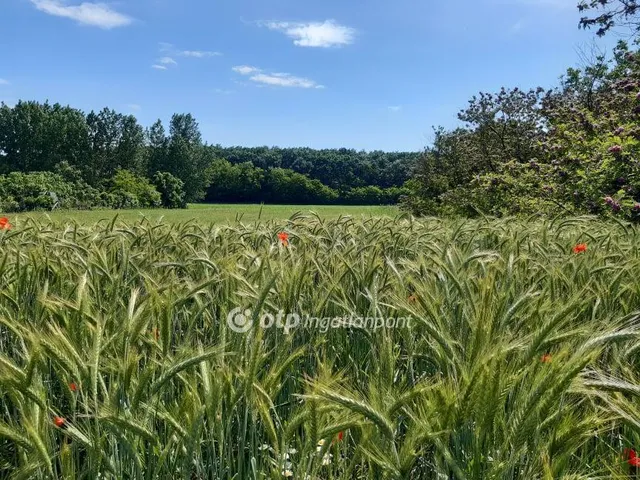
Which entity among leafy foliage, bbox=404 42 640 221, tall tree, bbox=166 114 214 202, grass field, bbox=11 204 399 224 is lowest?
grass field, bbox=11 204 399 224

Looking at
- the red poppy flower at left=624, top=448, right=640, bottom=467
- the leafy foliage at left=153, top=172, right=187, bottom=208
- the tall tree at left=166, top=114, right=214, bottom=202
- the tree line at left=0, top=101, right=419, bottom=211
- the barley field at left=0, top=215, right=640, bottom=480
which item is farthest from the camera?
the tall tree at left=166, top=114, right=214, bottom=202

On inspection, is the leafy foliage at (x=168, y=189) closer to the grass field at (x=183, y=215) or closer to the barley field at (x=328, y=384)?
the grass field at (x=183, y=215)

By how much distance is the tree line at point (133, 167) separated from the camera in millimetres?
59625

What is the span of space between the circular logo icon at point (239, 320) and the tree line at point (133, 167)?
146 feet

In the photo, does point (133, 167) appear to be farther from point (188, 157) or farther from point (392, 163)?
point (392, 163)

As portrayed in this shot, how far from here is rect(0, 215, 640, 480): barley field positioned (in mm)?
1134

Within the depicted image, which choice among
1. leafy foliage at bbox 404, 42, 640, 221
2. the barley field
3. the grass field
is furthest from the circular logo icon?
leafy foliage at bbox 404, 42, 640, 221

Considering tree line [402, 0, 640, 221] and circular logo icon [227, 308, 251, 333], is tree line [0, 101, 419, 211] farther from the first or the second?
circular logo icon [227, 308, 251, 333]

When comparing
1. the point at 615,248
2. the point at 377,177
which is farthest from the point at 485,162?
the point at 377,177

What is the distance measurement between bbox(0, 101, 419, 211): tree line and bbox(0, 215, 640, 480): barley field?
4442 centimetres

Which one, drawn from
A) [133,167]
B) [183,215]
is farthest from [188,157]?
[183,215]

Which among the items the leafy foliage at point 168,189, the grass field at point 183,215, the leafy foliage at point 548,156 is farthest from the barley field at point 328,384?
the leafy foliage at point 168,189

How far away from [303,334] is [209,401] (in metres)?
0.75

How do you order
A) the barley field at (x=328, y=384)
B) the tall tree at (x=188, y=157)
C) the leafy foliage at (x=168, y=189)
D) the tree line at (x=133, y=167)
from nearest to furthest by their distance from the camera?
the barley field at (x=328, y=384)
the tree line at (x=133, y=167)
the leafy foliage at (x=168, y=189)
the tall tree at (x=188, y=157)
